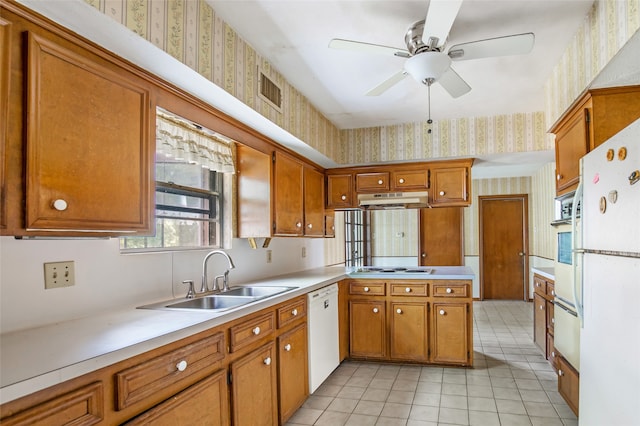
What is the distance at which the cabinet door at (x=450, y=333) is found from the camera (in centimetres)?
361

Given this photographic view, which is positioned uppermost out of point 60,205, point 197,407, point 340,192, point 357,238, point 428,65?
point 428,65

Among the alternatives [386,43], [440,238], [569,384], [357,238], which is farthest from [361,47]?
[440,238]

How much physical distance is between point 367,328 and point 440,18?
9.52 ft

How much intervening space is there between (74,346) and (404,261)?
646 centimetres

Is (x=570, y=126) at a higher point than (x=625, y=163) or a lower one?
higher

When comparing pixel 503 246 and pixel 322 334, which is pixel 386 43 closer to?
pixel 322 334

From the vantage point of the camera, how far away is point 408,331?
3730 mm

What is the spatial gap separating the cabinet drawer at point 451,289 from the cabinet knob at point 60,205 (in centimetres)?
308

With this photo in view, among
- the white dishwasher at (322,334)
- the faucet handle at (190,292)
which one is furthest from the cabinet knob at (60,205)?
the white dishwasher at (322,334)

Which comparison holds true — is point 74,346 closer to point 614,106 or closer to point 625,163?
point 625,163

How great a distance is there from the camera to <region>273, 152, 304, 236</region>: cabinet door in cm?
314

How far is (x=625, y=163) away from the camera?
64.1 inches

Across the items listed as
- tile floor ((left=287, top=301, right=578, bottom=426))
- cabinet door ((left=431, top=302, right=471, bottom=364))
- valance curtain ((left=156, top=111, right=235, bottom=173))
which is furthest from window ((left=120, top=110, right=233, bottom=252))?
cabinet door ((left=431, top=302, right=471, bottom=364))

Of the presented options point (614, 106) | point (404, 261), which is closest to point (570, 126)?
point (614, 106)
